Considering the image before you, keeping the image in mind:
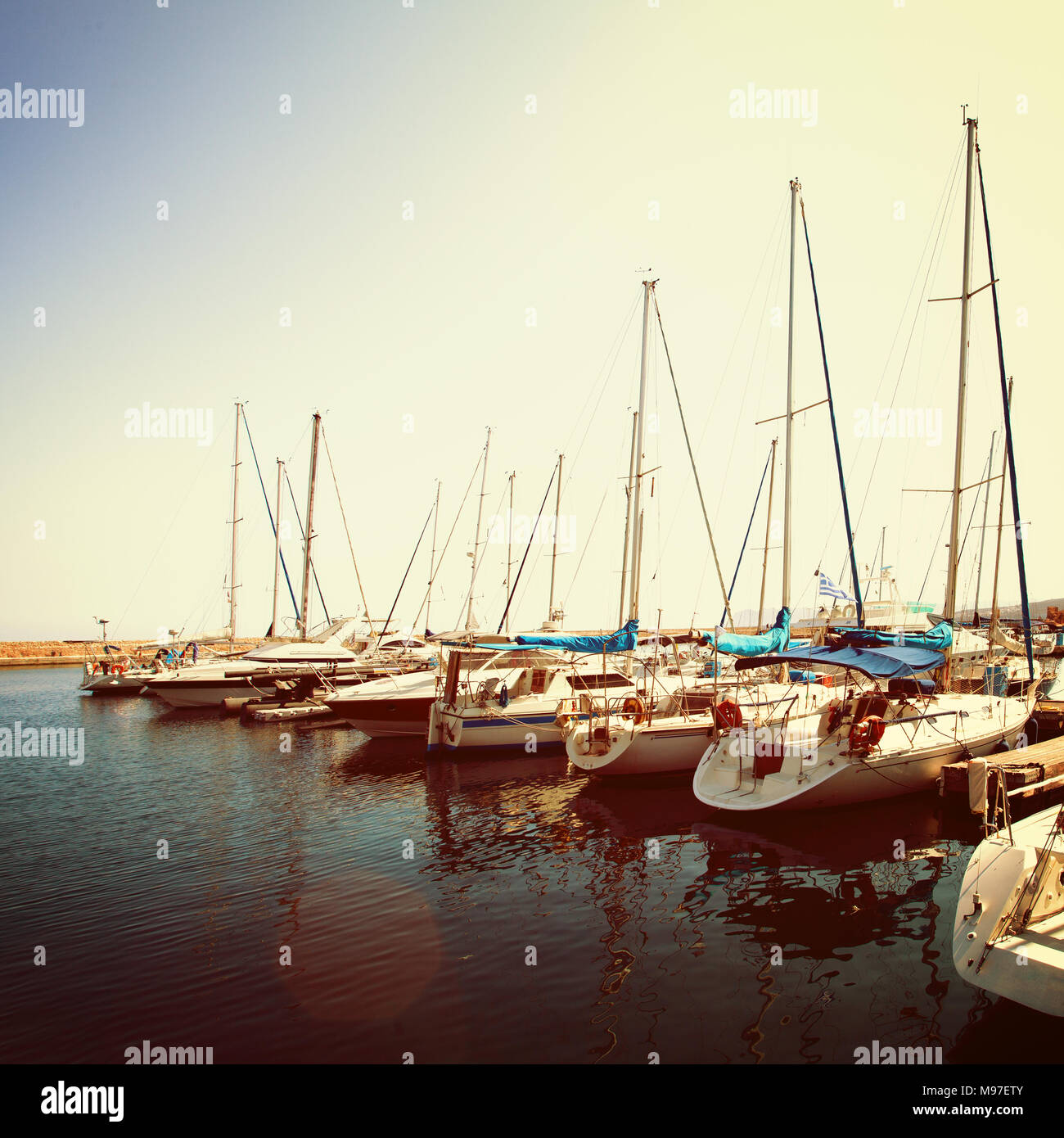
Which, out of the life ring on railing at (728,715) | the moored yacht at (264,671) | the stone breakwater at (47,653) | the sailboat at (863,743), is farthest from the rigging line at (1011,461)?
the stone breakwater at (47,653)

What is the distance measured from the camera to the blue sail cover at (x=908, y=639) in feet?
64.1

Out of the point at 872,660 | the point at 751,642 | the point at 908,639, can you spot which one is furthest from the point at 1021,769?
the point at 751,642

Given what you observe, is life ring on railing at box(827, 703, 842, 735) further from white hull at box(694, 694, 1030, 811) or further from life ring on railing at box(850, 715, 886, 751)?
life ring on railing at box(850, 715, 886, 751)

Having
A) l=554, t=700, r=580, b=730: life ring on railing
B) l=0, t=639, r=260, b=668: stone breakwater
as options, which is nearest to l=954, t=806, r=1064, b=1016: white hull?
l=554, t=700, r=580, b=730: life ring on railing

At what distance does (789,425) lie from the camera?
25.6 metres

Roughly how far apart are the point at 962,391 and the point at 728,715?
14.8 metres

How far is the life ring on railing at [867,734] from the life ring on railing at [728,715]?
2.69 metres

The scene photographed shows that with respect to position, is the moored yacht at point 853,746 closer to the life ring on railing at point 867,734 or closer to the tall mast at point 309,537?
the life ring on railing at point 867,734

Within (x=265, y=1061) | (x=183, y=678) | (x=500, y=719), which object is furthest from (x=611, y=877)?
(x=183, y=678)

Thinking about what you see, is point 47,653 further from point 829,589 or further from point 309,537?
point 829,589

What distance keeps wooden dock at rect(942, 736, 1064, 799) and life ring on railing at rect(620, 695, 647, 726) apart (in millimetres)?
7463
